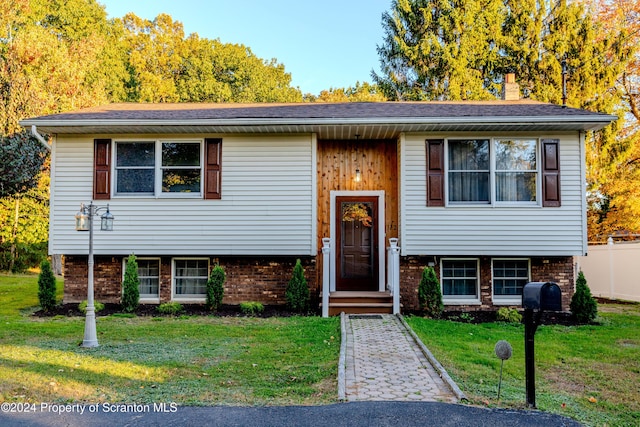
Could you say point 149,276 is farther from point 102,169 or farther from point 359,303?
point 359,303

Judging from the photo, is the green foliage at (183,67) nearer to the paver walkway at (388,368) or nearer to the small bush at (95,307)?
the small bush at (95,307)

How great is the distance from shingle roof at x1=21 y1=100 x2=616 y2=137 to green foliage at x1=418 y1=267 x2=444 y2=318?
117 inches

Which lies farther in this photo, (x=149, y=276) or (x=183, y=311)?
(x=149, y=276)

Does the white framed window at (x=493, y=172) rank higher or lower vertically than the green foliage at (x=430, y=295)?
higher

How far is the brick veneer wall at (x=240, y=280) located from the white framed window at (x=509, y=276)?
3.87 m

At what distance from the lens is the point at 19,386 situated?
16.1 feet

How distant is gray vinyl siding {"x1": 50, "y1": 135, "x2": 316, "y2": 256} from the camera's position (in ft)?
33.7

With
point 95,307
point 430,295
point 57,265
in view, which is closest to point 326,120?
point 430,295

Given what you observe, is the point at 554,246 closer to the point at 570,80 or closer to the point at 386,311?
the point at 386,311

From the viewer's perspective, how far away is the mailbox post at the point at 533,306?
4242 millimetres

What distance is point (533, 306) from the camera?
432 cm

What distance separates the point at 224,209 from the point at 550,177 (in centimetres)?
670

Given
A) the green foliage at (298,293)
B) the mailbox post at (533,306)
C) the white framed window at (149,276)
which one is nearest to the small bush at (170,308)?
the white framed window at (149,276)

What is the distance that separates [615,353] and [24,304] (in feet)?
37.4
